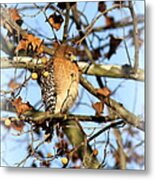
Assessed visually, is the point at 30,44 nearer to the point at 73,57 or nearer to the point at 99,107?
the point at 73,57

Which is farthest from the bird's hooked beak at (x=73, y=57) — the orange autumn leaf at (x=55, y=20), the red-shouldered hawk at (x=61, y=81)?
the orange autumn leaf at (x=55, y=20)

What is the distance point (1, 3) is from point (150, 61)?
2.30 ft

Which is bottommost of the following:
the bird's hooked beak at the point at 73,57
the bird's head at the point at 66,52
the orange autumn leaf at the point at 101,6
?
the bird's hooked beak at the point at 73,57

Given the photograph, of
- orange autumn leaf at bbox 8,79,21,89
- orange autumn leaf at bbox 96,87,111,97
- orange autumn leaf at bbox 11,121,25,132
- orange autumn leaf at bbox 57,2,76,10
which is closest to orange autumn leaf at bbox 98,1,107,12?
orange autumn leaf at bbox 57,2,76,10

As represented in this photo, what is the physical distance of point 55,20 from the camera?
2.18 meters

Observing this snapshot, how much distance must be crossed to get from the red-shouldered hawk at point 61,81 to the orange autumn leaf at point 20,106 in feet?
0.26

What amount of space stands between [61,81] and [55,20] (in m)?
0.26

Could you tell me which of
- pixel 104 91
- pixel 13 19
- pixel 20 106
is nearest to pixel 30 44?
pixel 13 19

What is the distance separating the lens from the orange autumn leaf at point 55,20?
2.17 meters

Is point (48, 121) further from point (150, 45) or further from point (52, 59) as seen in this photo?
point (150, 45)

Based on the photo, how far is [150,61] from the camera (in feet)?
6.89

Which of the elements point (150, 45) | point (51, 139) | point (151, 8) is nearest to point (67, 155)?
point (51, 139)

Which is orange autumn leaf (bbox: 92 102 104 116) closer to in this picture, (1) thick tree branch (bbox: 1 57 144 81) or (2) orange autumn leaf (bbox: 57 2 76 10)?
(1) thick tree branch (bbox: 1 57 144 81)

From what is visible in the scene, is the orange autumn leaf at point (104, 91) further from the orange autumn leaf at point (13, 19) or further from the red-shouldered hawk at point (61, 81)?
the orange autumn leaf at point (13, 19)
